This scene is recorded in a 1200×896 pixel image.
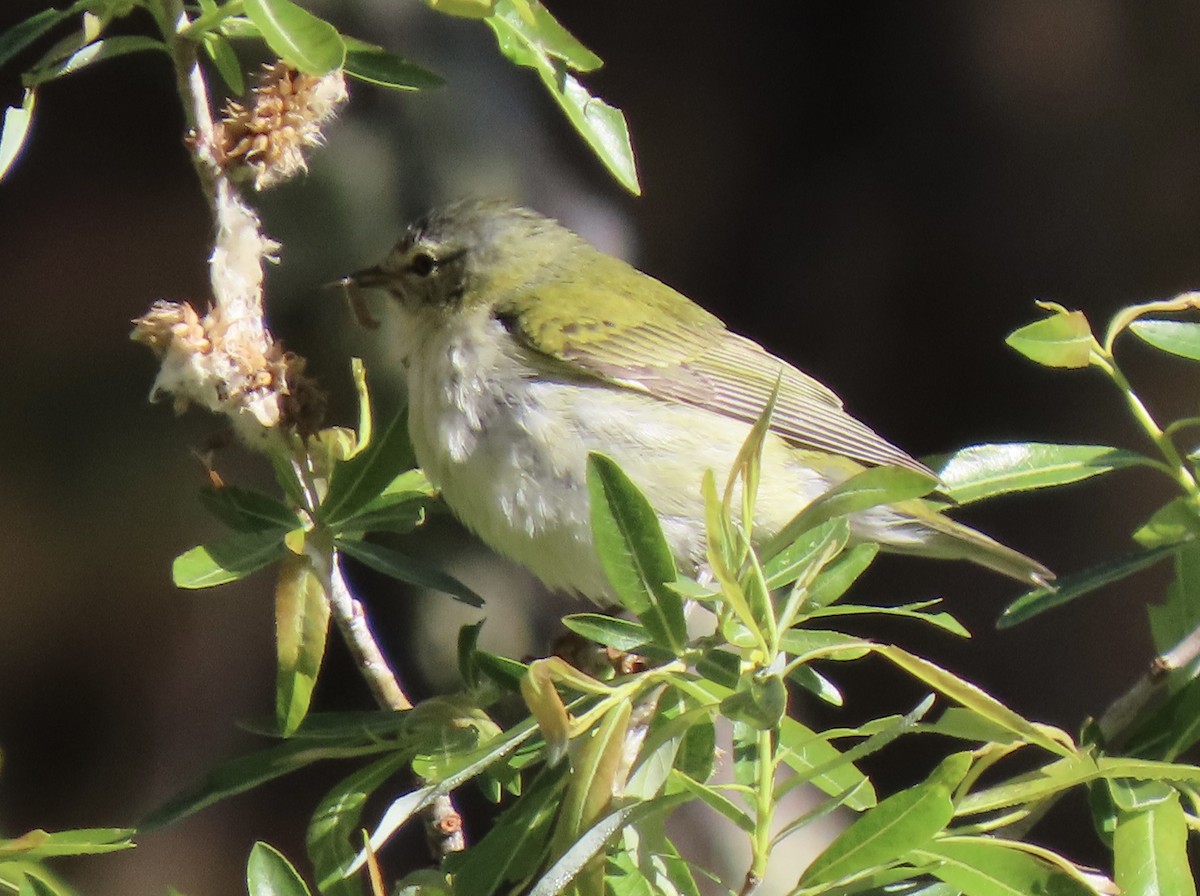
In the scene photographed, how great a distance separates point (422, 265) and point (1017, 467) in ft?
4.76

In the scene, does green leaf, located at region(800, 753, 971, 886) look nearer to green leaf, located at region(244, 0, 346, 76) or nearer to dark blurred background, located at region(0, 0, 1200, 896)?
green leaf, located at region(244, 0, 346, 76)

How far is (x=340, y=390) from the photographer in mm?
3918

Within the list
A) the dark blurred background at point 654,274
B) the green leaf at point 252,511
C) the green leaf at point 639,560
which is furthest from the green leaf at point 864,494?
the dark blurred background at point 654,274

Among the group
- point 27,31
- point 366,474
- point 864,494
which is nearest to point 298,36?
point 27,31

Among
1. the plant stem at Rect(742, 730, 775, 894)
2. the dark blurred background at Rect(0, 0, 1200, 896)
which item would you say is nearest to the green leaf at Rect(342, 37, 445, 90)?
the plant stem at Rect(742, 730, 775, 894)

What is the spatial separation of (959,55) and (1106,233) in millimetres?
776

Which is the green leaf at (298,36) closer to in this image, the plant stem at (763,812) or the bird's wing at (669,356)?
the plant stem at (763,812)

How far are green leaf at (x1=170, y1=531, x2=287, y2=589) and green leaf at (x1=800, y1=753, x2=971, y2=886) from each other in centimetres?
82

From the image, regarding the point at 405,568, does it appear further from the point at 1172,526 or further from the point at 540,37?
the point at 1172,526

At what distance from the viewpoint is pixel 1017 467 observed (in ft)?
6.79

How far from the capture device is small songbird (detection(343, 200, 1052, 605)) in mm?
2600

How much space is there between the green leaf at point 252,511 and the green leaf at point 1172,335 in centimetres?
113

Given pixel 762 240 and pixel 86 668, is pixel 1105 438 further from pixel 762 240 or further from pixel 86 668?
pixel 86 668

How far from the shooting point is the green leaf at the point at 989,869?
57.4 inches
